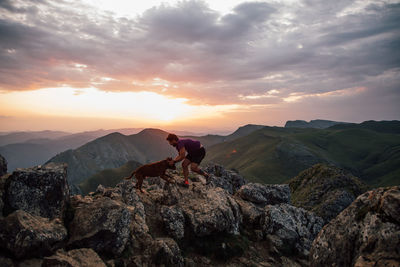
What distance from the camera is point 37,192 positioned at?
11328mm

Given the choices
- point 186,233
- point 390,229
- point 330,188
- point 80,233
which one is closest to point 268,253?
point 186,233

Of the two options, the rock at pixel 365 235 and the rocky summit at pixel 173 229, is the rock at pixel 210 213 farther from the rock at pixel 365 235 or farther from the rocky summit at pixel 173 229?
the rock at pixel 365 235

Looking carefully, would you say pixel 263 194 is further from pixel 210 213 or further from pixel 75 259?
pixel 75 259

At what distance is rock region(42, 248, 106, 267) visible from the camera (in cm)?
812

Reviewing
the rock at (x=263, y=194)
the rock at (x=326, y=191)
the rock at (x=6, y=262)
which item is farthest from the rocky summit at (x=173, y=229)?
the rock at (x=326, y=191)

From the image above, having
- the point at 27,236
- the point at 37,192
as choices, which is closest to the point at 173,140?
the point at 37,192

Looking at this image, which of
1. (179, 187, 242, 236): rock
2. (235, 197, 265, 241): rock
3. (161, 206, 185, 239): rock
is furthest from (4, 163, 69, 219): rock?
(235, 197, 265, 241): rock

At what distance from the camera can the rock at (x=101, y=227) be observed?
10.7m

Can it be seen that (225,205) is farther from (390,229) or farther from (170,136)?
(390,229)

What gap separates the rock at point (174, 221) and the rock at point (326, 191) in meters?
25.5

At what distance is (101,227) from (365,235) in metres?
11.8

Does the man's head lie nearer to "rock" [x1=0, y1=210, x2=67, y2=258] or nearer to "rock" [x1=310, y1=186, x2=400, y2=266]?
"rock" [x1=0, y1=210, x2=67, y2=258]

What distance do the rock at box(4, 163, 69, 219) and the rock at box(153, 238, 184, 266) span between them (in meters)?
5.42

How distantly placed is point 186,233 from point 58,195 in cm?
773
